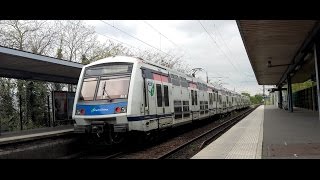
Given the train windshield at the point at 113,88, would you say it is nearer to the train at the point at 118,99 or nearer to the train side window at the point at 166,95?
the train at the point at 118,99

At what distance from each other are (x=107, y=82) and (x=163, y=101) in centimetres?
284

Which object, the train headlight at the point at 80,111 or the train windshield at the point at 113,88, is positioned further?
the train headlight at the point at 80,111

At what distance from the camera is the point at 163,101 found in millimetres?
15195

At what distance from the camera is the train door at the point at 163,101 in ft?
48.2

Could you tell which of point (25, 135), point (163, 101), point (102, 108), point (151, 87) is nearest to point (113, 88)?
Result: point (102, 108)

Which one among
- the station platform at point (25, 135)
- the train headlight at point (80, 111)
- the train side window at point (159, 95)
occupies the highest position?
the train side window at point (159, 95)

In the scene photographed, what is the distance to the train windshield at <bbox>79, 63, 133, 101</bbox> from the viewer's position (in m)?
12.7

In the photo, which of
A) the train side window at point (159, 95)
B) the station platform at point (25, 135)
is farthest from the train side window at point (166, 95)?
the station platform at point (25, 135)

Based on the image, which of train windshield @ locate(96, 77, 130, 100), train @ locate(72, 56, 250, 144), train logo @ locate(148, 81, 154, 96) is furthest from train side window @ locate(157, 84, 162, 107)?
train windshield @ locate(96, 77, 130, 100)

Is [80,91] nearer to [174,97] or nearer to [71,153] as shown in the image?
[71,153]

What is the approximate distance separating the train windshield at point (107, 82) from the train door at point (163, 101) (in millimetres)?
1853

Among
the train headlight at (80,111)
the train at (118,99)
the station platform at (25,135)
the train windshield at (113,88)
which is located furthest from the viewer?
the station platform at (25,135)

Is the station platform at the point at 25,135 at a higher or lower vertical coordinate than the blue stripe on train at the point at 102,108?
lower
